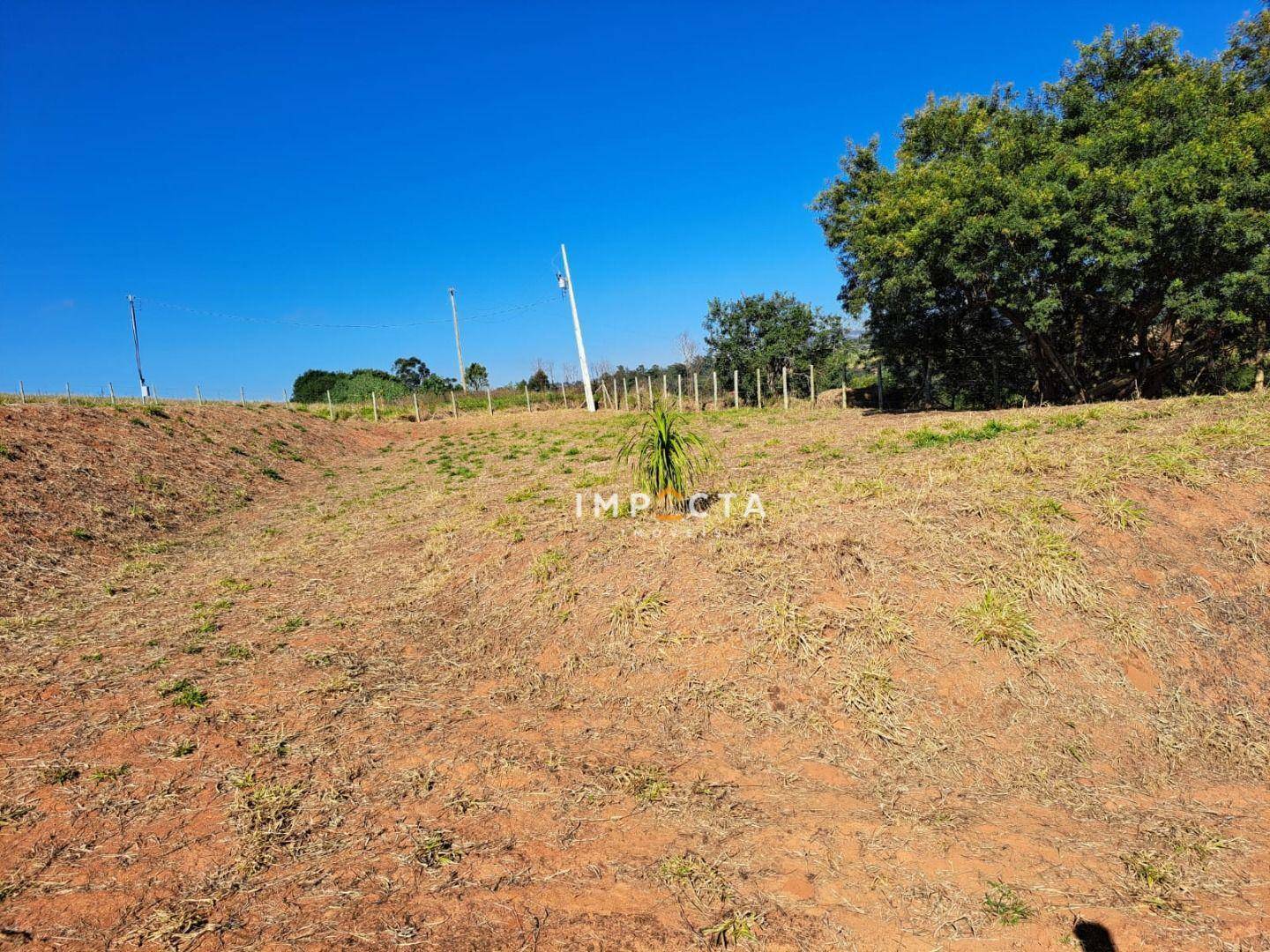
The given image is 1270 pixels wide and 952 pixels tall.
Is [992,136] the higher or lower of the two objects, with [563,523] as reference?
higher

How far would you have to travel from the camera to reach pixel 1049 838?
2967 mm

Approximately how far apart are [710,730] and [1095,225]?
14361 millimetres

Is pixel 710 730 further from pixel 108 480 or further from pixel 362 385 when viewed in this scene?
pixel 362 385

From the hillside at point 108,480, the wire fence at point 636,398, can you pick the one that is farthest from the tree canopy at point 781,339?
the hillside at point 108,480

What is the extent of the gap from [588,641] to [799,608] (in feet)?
5.66

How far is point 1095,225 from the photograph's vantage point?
12.3 metres

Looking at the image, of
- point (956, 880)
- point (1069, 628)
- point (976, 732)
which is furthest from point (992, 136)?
point (956, 880)

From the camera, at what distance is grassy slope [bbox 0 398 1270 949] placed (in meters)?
2.60

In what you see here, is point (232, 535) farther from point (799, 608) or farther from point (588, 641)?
point (799, 608)

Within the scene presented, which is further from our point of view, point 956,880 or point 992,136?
point 992,136

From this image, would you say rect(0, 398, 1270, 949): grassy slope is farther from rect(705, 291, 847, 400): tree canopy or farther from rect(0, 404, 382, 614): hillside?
rect(705, 291, 847, 400): tree canopy

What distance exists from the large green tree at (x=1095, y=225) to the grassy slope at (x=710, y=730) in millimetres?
7976

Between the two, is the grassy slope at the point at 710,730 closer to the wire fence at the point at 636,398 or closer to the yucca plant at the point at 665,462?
the yucca plant at the point at 665,462

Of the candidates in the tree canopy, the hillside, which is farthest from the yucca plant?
the tree canopy
